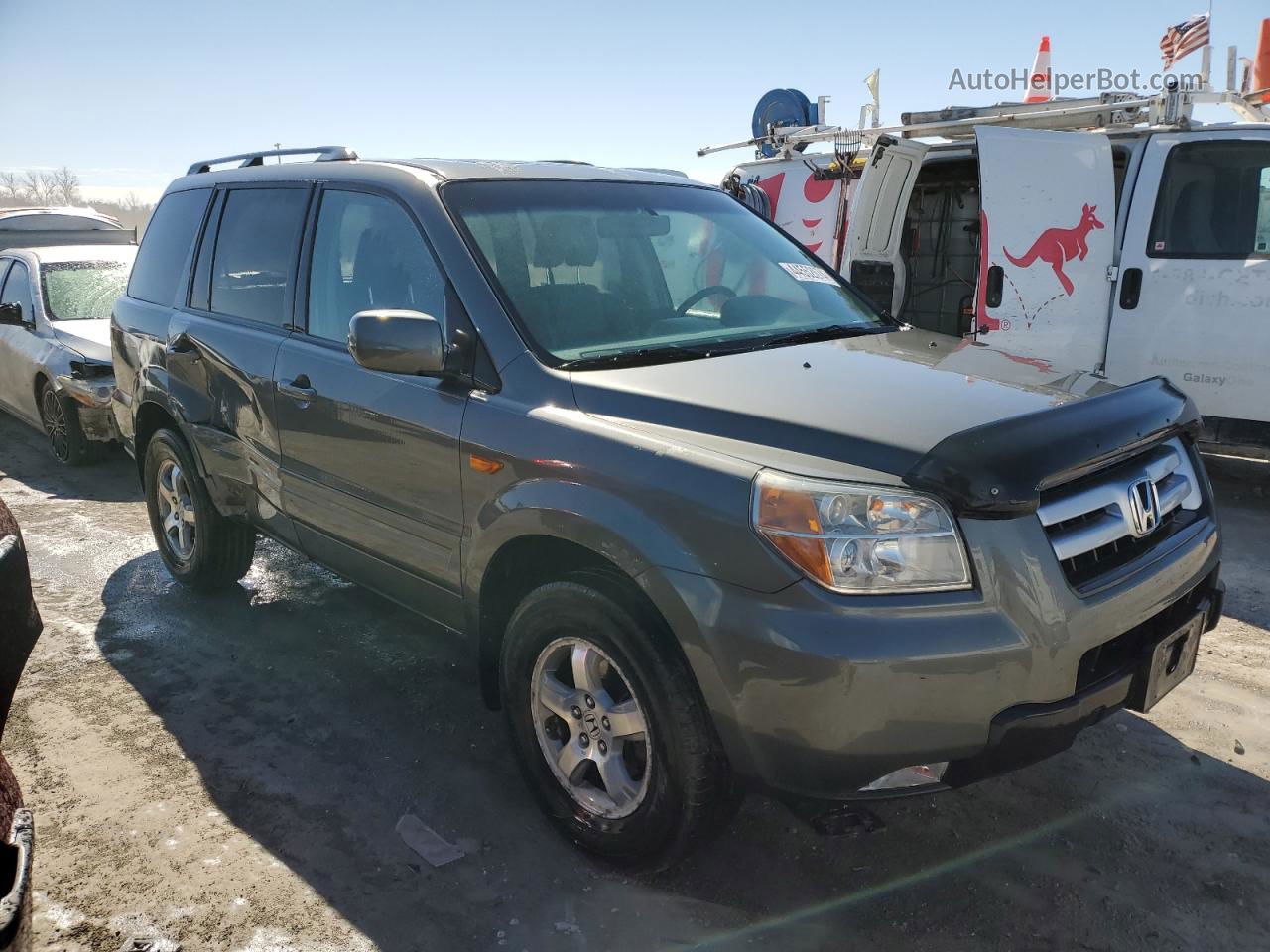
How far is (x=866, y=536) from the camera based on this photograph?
7.14 ft

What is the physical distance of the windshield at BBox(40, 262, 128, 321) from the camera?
777 centimetres

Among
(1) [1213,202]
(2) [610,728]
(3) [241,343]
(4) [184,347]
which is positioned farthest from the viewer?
(1) [1213,202]

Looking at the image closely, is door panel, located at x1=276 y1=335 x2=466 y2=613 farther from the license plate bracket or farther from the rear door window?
the rear door window

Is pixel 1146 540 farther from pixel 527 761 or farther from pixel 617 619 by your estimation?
pixel 527 761

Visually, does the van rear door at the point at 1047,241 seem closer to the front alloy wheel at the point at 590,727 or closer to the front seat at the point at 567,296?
the front seat at the point at 567,296

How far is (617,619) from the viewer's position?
2.47 meters

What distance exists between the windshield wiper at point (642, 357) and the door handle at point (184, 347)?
213 cm

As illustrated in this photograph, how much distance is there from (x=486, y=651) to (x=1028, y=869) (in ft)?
5.35

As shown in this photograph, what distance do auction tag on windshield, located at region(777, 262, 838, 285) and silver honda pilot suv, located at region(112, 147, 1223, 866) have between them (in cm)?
2

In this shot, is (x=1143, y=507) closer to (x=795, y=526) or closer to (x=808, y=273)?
(x=795, y=526)

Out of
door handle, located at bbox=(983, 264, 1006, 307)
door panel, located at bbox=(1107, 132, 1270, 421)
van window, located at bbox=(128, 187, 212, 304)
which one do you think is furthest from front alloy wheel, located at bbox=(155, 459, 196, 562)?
door panel, located at bbox=(1107, 132, 1270, 421)

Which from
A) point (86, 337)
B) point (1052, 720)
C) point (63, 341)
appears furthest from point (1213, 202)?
point (63, 341)

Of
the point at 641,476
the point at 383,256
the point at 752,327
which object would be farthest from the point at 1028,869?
the point at 383,256

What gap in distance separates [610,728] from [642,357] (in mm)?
1030
